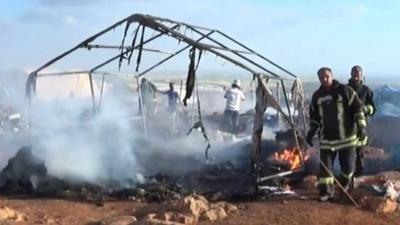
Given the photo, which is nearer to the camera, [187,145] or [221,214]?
[221,214]

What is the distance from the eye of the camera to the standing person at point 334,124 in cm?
852

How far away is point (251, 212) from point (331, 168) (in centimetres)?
143

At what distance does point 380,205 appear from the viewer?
8.15 metres

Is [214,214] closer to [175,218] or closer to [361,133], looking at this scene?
[175,218]

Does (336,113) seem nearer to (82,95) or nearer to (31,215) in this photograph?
(31,215)

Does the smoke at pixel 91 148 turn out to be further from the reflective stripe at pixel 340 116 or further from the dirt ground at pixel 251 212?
the reflective stripe at pixel 340 116

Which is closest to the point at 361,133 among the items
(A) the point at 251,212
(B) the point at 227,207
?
(A) the point at 251,212

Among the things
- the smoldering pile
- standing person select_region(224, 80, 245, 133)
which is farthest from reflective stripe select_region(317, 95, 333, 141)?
standing person select_region(224, 80, 245, 133)

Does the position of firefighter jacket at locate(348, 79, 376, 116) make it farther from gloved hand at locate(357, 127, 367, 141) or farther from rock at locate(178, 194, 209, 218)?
rock at locate(178, 194, 209, 218)

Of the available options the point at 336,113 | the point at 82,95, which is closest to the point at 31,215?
the point at 336,113

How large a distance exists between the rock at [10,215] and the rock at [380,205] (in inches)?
174

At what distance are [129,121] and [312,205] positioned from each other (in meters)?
8.74

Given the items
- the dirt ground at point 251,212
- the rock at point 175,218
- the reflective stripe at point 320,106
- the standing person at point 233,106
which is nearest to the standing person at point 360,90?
the reflective stripe at point 320,106

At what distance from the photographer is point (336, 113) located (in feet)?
28.1
